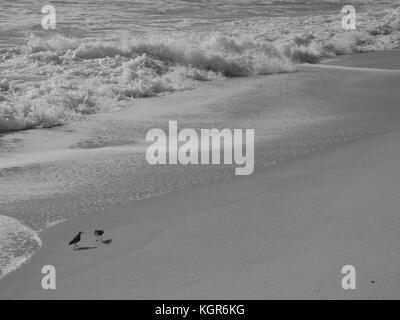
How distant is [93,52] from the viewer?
15633mm

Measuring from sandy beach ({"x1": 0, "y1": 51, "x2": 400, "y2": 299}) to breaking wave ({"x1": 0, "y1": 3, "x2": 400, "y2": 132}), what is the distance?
426cm

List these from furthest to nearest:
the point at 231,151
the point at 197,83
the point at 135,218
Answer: the point at 197,83
the point at 231,151
the point at 135,218

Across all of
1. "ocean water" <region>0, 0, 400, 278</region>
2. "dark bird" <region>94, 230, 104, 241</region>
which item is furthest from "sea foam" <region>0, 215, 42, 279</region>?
"dark bird" <region>94, 230, 104, 241</region>

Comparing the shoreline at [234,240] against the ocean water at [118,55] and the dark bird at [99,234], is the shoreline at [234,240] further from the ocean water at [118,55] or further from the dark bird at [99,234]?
the ocean water at [118,55]

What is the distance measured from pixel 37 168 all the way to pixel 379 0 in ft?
116

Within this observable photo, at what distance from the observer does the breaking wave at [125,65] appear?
1066cm

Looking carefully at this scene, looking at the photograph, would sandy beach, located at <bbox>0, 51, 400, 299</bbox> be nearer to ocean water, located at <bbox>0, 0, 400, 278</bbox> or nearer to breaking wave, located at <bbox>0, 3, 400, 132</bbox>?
ocean water, located at <bbox>0, 0, 400, 278</bbox>

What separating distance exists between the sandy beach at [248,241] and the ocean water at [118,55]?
38 cm

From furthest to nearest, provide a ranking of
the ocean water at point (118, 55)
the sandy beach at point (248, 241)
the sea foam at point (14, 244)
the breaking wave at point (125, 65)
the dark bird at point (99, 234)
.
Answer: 1. the breaking wave at point (125, 65)
2. the ocean water at point (118, 55)
3. the dark bird at point (99, 234)
4. the sea foam at point (14, 244)
5. the sandy beach at point (248, 241)

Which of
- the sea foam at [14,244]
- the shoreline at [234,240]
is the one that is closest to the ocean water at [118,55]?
the sea foam at [14,244]

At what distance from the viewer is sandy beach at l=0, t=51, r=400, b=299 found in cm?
405

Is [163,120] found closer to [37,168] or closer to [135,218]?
[37,168]

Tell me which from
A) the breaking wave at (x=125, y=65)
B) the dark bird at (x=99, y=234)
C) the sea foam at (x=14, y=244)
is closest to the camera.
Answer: the sea foam at (x=14, y=244)
